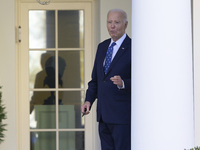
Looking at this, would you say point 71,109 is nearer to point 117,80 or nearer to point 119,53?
point 119,53

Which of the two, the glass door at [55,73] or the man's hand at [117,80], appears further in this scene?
the glass door at [55,73]

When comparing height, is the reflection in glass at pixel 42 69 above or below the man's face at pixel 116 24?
below

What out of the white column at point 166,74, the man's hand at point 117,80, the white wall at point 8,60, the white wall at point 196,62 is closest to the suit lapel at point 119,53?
the man's hand at point 117,80

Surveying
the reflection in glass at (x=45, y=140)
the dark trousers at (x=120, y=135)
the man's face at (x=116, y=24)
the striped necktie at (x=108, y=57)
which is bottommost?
the reflection in glass at (x=45, y=140)

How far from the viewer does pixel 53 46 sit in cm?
690

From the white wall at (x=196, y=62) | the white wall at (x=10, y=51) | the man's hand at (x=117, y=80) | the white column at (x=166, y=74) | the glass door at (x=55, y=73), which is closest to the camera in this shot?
the white column at (x=166, y=74)

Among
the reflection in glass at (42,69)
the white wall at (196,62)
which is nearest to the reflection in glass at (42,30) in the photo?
the reflection in glass at (42,69)

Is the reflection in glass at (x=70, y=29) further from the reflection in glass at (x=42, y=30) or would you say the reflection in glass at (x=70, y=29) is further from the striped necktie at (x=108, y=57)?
the striped necktie at (x=108, y=57)

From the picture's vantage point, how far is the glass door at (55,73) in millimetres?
6871

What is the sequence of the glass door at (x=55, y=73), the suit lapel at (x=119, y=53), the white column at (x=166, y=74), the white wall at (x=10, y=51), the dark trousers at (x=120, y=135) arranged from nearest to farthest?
1. the white column at (x=166, y=74)
2. the dark trousers at (x=120, y=135)
3. the suit lapel at (x=119, y=53)
4. the white wall at (x=10, y=51)
5. the glass door at (x=55, y=73)

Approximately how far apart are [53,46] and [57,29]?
0.70ft

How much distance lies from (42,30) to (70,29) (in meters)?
0.34

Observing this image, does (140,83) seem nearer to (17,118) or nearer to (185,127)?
(185,127)

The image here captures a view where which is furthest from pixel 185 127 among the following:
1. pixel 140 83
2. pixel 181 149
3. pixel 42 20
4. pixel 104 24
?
pixel 42 20
